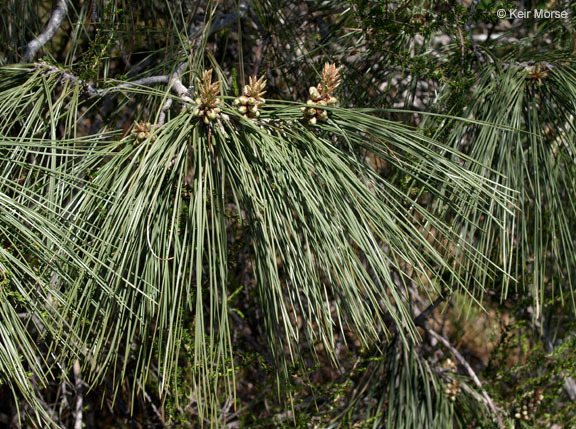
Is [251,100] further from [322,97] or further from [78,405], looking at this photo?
[78,405]

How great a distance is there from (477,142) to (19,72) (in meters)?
0.82

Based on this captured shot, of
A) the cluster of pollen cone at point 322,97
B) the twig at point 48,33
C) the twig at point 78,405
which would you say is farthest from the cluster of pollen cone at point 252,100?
the twig at point 78,405

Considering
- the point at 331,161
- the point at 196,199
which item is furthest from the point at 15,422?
the point at 331,161

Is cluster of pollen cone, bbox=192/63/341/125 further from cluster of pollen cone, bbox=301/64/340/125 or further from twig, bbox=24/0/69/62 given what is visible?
twig, bbox=24/0/69/62

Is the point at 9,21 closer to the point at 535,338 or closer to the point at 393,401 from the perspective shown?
the point at 393,401

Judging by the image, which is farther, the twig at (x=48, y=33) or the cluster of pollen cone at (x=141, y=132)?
the twig at (x=48, y=33)

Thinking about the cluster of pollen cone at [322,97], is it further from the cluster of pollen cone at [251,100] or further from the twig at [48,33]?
the twig at [48,33]

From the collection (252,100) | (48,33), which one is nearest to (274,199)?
Result: (252,100)

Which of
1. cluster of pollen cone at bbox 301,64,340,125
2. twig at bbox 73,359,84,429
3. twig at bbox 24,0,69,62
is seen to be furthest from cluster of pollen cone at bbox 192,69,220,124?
twig at bbox 73,359,84,429

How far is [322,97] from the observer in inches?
30.2

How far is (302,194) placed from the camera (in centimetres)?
73

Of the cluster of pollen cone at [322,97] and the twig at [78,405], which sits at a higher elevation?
the cluster of pollen cone at [322,97]

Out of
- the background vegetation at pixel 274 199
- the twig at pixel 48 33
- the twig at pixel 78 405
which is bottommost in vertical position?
the twig at pixel 78 405

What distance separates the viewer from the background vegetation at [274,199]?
0.71m
